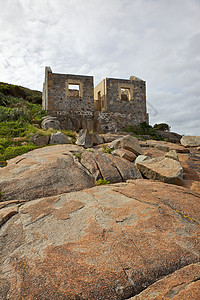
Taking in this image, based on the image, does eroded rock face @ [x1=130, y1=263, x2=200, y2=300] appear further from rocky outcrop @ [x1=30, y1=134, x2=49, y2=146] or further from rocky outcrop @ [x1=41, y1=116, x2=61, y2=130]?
rocky outcrop @ [x1=41, y1=116, x2=61, y2=130]

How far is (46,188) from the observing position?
4707 millimetres

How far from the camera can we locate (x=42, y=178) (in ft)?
16.3

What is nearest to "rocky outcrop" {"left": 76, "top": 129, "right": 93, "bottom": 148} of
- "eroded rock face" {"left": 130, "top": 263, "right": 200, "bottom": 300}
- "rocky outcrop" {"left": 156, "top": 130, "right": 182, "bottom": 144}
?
"eroded rock face" {"left": 130, "top": 263, "right": 200, "bottom": 300}

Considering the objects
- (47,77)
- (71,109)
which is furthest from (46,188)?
(47,77)

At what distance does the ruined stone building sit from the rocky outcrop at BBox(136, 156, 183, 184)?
967 cm

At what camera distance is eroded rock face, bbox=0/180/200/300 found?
2094 millimetres

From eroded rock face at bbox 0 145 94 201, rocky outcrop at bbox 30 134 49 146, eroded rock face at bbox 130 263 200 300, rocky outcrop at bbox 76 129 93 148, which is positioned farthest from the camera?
rocky outcrop at bbox 30 134 49 146

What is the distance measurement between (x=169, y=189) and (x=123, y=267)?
Result: 2600mm

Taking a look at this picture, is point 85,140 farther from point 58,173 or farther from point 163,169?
point 163,169

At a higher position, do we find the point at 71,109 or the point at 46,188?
the point at 71,109

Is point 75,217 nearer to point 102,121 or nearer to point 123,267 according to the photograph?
point 123,267

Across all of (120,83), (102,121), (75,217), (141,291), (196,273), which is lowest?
(141,291)

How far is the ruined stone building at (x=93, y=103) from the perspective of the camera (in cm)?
1505

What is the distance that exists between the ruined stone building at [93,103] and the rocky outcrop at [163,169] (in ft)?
31.7
